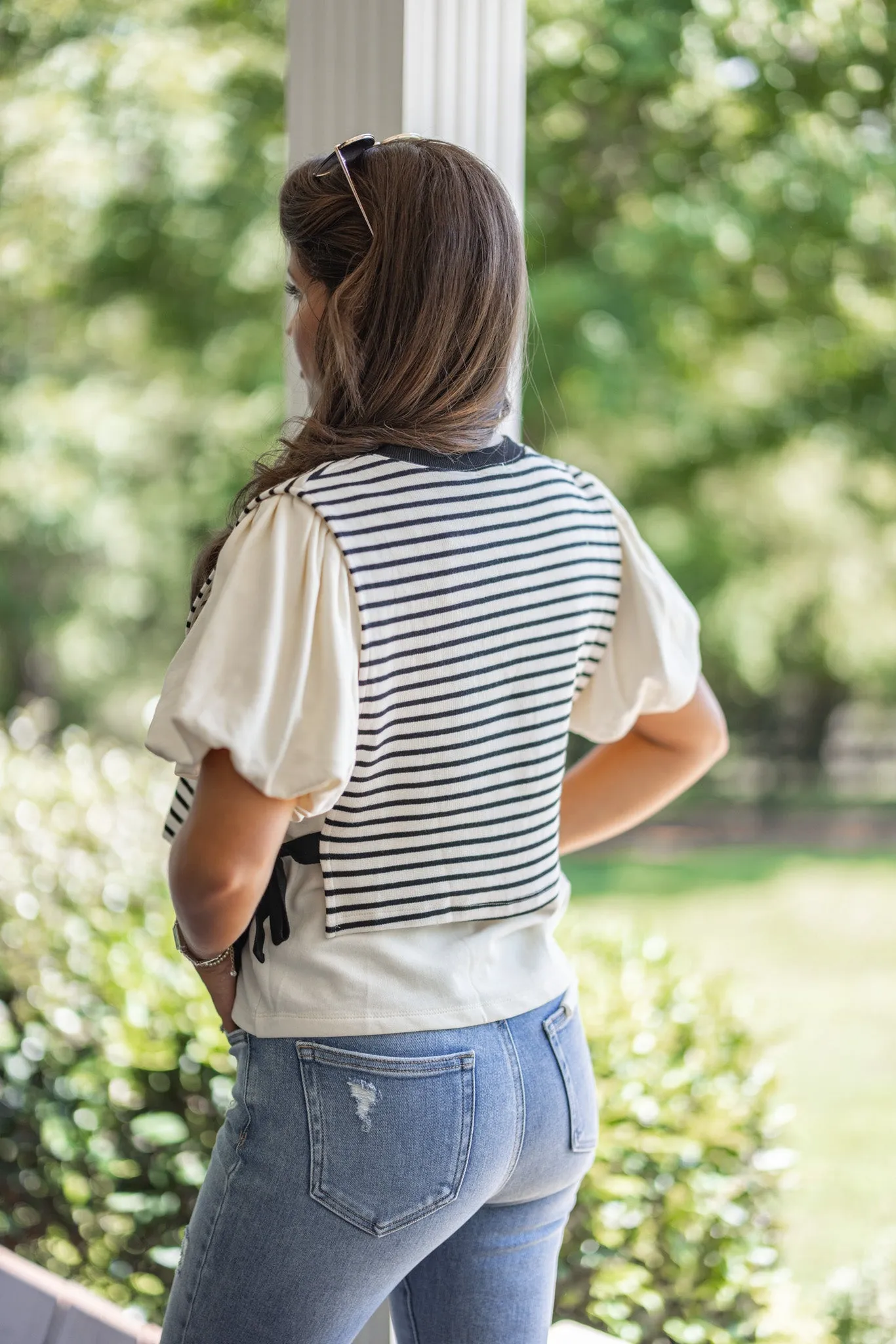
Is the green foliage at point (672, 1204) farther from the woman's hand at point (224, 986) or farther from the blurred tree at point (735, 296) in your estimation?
the blurred tree at point (735, 296)

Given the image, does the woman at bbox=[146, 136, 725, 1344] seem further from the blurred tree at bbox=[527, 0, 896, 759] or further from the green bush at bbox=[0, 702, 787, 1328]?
the blurred tree at bbox=[527, 0, 896, 759]

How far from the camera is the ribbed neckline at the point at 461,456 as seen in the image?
42.4 inches

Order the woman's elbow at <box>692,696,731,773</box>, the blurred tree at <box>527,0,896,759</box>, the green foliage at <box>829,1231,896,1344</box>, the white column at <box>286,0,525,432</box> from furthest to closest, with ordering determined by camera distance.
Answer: the blurred tree at <box>527,0,896,759</box>, the green foliage at <box>829,1231,896,1344</box>, the white column at <box>286,0,525,432</box>, the woman's elbow at <box>692,696,731,773</box>

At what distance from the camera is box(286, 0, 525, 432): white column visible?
1.64 metres

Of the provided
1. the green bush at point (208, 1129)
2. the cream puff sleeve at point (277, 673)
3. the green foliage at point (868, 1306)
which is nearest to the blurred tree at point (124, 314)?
the green bush at point (208, 1129)

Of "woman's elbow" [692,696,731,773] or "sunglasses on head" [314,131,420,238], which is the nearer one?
"sunglasses on head" [314,131,420,238]

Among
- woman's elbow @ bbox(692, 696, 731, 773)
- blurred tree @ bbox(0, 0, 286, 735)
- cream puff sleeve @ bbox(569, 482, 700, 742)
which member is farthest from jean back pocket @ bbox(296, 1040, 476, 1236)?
blurred tree @ bbox(0, 0, 286, 735)

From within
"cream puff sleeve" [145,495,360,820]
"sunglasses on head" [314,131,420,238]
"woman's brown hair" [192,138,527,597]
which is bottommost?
"cream puff sleeve" [145,495,360,820]

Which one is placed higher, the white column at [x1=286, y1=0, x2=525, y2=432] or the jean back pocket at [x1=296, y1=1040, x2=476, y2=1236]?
the white column at [x1=286, y1=0, x2=525, y2=432]

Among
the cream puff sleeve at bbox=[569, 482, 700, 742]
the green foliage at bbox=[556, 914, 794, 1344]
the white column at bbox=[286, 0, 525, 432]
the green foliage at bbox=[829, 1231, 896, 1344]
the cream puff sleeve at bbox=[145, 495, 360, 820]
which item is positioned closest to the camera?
the cream puff sleeve at bbox=[145, 495, 360, 820]

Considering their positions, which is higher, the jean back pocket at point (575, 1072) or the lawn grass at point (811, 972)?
the jean back pocket at point (575, 1072)

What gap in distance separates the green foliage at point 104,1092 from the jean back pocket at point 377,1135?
1440 millimetres

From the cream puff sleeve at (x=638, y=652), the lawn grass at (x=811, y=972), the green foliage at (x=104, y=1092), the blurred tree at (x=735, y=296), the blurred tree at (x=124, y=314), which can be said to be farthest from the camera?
the blurred tree at (x=124, y=314)

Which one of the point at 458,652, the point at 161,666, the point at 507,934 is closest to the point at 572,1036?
the point at 507,934
